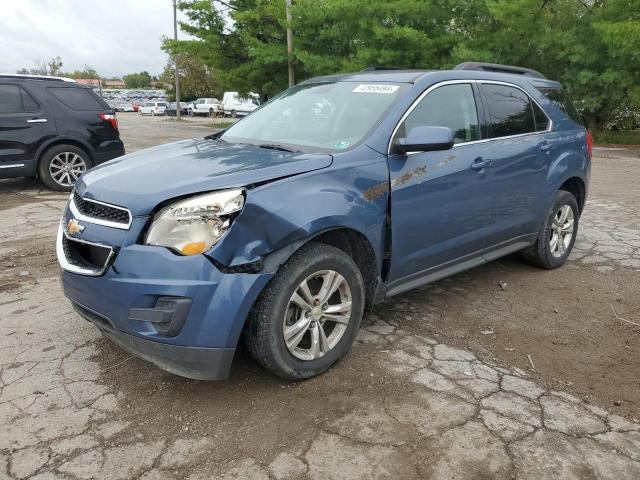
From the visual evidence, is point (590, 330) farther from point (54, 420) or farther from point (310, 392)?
point (54, 420)

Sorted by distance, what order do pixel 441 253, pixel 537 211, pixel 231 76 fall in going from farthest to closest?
1. pixel 231 76
2. pixel 537 211
3. pixel 441 253

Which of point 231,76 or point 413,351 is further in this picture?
point 231,76

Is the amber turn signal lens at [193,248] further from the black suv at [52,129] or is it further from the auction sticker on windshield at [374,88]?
the black suv at [52,129]

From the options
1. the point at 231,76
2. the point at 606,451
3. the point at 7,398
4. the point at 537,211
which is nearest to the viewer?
the point at 606,451

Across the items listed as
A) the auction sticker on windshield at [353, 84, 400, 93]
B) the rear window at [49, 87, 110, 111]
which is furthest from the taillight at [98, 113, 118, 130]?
the auction sticker on windshield at [353, 84, 400, 93]

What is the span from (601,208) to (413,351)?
18.9 feet

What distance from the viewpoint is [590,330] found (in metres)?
3.82

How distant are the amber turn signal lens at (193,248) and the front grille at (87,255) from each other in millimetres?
A: 398

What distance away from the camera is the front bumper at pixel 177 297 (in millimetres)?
2486

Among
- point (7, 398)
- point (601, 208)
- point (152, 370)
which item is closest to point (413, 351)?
point (152, 370)

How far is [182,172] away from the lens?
289 centimetres

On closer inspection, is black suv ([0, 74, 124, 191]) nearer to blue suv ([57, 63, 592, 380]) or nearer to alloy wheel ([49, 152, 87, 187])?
alloy wheel ([49, 152, 87, 187])

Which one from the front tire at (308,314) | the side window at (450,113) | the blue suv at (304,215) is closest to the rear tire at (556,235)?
the blue suv at (304,215)

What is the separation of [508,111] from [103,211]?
3115mm
